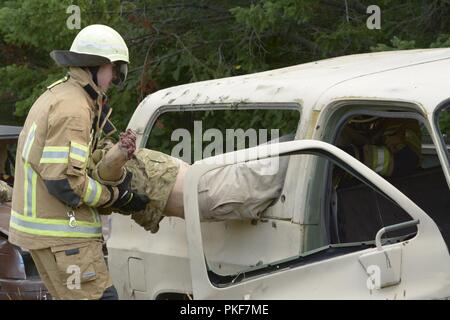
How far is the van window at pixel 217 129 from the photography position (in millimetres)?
5211

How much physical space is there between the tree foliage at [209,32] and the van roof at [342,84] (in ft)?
10.00

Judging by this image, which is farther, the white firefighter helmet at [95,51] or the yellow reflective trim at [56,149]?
the white firefighter helmet at [95,51]

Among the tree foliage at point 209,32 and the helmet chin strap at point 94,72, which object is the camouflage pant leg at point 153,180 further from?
the tree foliage at point 209,32

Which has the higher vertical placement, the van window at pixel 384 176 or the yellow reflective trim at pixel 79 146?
the yellow reflective trim at pixel 79 146

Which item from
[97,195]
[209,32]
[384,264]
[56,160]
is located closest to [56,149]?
[56,160]

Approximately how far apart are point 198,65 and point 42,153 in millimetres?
5129

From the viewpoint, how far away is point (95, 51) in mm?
4680

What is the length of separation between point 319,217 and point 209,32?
5802 mm

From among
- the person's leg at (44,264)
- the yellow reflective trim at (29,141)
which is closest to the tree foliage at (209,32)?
the yellow reflective trim at (29,141)

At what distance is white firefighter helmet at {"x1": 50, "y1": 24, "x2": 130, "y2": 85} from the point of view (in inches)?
181

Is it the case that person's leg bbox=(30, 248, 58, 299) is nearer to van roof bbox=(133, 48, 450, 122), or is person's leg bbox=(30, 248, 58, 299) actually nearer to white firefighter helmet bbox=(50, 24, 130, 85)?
white firefighter helmet bbox=(50, 24, 130, 85)

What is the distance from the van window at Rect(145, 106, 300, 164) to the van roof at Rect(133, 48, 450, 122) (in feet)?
0.38

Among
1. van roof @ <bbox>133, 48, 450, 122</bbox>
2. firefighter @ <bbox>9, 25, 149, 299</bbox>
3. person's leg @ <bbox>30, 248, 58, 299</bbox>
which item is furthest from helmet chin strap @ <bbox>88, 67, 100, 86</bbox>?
person's leg @ <bbox>30, 248, 58, 299</bbox>
